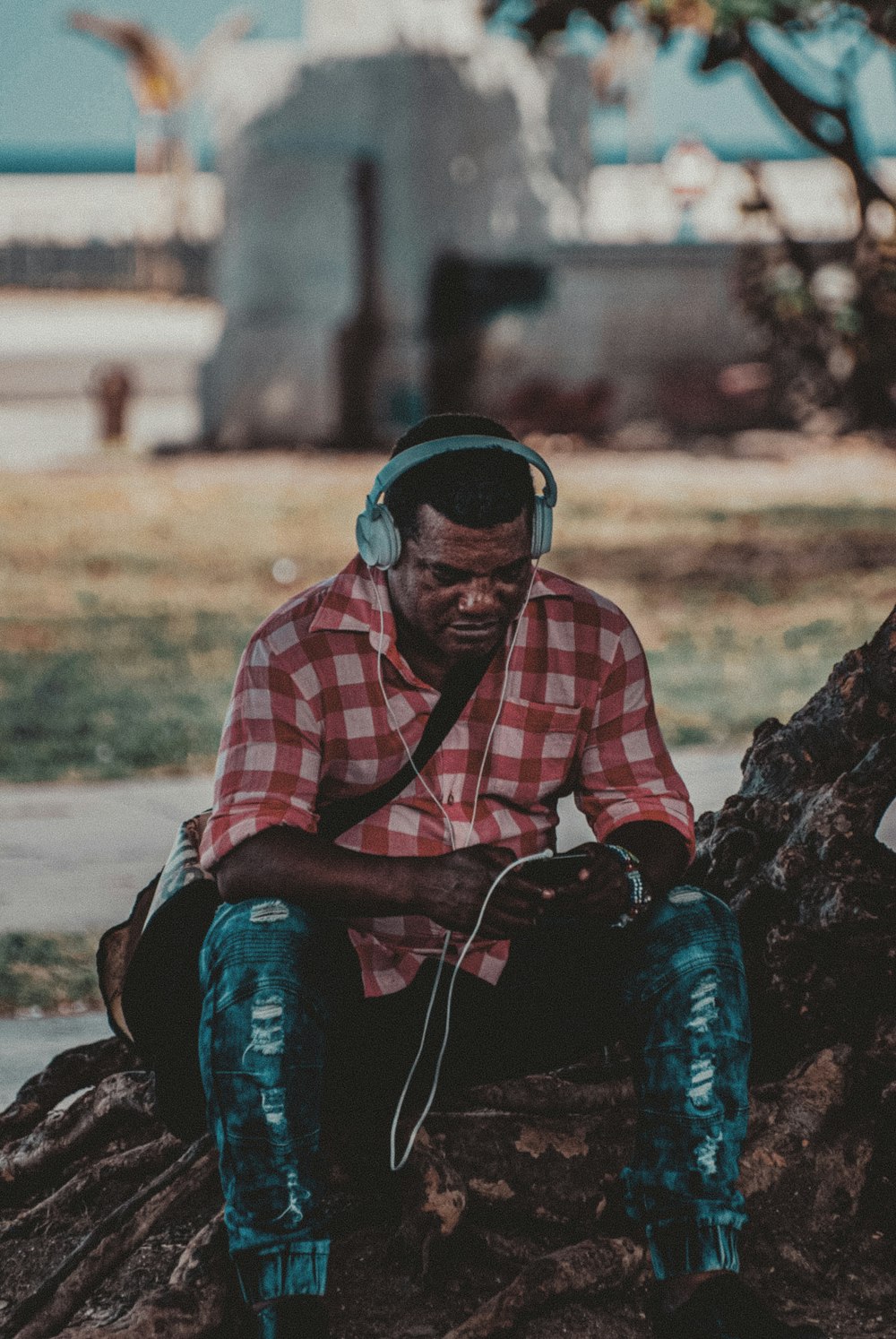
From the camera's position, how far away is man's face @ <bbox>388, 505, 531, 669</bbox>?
3094 millimetres

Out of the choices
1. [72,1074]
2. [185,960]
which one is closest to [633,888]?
[185,960]

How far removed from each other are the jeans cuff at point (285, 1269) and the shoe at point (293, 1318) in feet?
0.04

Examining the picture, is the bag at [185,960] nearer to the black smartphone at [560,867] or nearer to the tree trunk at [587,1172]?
the tree trunk at [587,1172]

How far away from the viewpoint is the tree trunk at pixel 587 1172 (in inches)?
120

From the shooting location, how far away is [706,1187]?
2.86m

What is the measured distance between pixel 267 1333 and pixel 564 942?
813mm

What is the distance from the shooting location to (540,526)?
3170 mm

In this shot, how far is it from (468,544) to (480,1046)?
2.79 ft

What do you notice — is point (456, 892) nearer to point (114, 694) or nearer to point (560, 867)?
point (560, 867)

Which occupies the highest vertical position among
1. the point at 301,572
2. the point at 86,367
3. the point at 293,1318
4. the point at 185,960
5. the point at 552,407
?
the point at 86,367

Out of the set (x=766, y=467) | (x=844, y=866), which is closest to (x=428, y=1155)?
(x=844, y=866)

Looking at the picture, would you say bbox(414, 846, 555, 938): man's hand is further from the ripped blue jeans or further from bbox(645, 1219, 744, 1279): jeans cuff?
bbox(645, 1219, 744, 1279): jeans cuff

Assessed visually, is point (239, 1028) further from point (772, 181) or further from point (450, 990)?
point (772, 181)

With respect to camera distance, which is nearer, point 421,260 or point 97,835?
point 97,835
